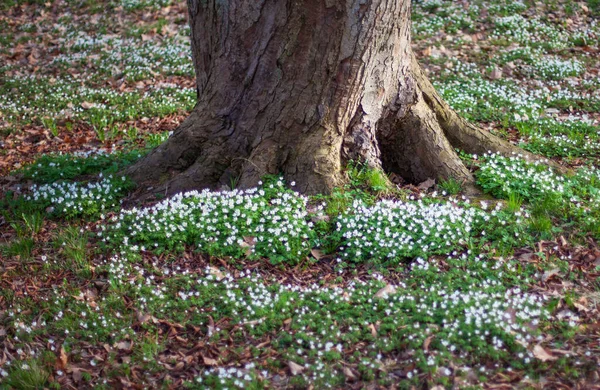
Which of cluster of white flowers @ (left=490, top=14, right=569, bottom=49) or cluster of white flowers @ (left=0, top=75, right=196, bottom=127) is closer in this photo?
cluster of white flowers @ (left=0, top=75, right=196, bottom=127)

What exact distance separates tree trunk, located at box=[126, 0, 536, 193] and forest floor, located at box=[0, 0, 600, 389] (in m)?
0.30

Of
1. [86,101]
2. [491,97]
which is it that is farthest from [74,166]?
[491,97]

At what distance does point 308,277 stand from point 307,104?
1.80 m

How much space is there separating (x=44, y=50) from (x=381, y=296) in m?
11.0

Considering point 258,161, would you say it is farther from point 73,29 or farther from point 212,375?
point 73,29

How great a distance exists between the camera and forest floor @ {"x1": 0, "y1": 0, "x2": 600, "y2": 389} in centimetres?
415

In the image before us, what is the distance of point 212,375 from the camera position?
4109 mm

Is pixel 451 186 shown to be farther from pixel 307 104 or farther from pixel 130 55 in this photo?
pixel 130 55

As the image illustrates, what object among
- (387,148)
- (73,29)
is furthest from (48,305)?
(73,29)

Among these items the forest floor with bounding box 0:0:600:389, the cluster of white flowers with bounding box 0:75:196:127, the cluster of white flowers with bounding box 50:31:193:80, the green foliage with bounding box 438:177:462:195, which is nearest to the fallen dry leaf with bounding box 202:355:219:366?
the forest floor with bounding box 0:0:600:389

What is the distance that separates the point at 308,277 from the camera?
17.3ft

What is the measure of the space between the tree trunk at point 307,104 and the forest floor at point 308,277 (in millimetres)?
301

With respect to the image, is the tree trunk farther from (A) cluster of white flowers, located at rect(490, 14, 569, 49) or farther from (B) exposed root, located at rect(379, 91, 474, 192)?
(A) cluster of white flowers, located at rect(490, 14, 569, 49)

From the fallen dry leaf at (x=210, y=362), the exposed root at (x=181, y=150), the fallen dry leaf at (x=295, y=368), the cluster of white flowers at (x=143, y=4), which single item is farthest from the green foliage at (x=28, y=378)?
the cluster of white flowers at (x=143, y=4)
